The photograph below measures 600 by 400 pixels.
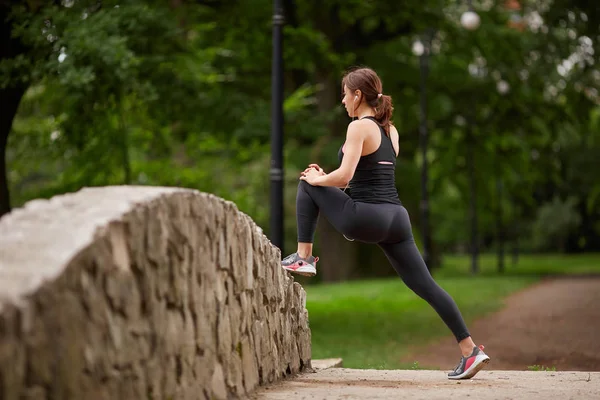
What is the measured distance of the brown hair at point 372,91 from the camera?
691 centimetres

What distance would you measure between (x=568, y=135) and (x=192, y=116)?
14.6 m

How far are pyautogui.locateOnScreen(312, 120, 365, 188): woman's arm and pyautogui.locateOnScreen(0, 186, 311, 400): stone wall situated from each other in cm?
71

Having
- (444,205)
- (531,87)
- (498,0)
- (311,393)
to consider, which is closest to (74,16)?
(311,393)

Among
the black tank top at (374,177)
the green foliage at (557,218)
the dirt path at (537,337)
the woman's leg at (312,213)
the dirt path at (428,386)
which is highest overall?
the black tank top at (374,177)

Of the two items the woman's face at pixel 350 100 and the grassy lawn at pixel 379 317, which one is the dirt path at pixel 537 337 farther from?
the woman's face at pixel 350 100

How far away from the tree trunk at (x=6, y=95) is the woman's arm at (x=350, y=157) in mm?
7347

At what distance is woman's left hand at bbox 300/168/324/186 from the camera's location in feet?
22.6

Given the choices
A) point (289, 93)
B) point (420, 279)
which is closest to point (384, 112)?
point (420, 279)

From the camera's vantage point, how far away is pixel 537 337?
1420cm

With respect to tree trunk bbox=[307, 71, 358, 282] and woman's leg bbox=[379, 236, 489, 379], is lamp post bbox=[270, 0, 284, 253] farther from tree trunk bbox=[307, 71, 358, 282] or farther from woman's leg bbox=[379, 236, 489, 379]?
tree trunk bbox=[307, 71, 358, 282]

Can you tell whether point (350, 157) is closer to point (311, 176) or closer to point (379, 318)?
point (311, 176)

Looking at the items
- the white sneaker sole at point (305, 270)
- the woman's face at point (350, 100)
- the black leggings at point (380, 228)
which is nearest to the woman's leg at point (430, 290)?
the black leggings at point (380, 228)

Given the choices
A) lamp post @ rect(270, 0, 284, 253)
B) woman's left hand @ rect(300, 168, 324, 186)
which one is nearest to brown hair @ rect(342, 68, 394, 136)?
woman's left hand @ rect(300, 168, 324, 186)

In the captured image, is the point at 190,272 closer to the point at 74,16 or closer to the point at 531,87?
the point at 74,16
